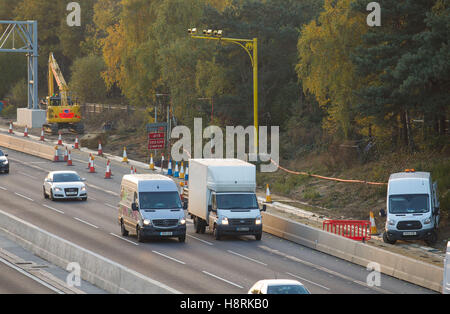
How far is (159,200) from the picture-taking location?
33.8 metres

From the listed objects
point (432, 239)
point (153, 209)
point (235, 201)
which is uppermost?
point (235, 201)

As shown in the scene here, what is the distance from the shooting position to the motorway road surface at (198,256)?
27.1 metres

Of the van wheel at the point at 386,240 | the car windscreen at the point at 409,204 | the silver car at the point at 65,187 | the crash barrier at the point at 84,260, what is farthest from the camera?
the silver car at the point at 65,187

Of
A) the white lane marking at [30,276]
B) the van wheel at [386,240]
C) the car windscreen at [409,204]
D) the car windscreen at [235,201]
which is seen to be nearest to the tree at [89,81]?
the car windscreen at [235,201]

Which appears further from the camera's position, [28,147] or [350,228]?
[28,147]

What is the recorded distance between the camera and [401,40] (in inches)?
1726

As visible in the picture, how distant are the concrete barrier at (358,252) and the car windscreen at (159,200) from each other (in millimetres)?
5073

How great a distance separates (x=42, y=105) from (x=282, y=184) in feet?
155

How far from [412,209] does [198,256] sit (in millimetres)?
9896

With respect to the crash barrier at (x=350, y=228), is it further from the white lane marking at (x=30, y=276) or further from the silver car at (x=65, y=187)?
the silver car at (x=65, y=187)

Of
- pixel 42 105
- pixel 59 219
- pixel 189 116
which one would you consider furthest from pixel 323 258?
pixel 42 105

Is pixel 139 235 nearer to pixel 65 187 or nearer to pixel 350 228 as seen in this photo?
pixel 350 228

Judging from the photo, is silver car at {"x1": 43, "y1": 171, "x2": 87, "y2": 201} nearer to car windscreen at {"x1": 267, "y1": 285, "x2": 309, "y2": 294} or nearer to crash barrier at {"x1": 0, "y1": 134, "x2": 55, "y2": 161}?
crash barrier at {"x1": 0, "y1": 134, "x2": 55, "y2": 161}

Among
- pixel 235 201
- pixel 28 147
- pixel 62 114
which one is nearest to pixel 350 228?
pixel 235 201
